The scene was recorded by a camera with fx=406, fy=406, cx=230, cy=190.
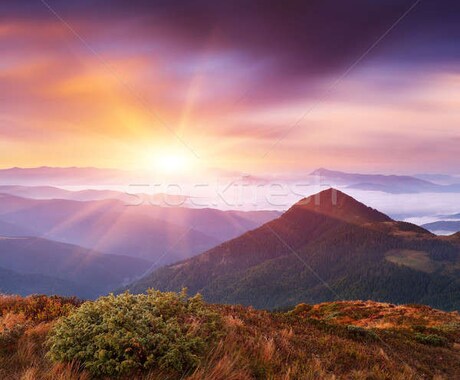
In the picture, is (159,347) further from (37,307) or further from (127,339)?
(37,307)

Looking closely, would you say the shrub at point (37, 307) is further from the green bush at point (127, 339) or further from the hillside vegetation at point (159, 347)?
the green bush at point (127, 339)

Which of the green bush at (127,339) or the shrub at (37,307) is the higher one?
the green bush at (127,339)

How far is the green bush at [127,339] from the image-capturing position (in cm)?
752

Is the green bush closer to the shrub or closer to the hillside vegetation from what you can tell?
the hillside vegetation

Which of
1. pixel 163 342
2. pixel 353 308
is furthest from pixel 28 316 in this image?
pixel 353 308

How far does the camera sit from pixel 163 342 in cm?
804

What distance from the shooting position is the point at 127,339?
780 centimetres

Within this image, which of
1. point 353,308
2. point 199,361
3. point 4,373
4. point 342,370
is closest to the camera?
point 4,373

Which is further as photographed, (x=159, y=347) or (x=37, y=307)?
(x=37, y=307)

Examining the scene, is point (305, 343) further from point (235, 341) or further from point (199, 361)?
point (199, 361)

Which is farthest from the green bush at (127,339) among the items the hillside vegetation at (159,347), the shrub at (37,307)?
the shrub at (37,307)

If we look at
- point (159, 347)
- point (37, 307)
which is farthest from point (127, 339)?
point (37, 307)

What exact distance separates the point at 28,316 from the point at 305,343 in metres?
8.27

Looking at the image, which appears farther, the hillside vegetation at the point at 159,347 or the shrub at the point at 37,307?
the shrub at the point at 37,307
